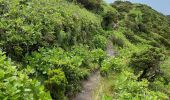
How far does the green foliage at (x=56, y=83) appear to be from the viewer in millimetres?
14548

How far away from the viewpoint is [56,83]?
1452cm

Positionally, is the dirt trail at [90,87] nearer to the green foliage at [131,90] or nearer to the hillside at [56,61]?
the hillside at [56,61]

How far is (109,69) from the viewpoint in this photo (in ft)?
73.8

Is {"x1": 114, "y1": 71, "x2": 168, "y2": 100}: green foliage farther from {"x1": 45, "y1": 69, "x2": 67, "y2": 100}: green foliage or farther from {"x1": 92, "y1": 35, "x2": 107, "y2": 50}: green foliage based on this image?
{"x1": 92, "y1": 35, "x2": 107, "y2": 50}: green foliage

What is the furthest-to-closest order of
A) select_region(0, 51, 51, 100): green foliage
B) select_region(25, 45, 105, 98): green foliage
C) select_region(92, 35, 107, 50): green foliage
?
Result: select_region(92, 35, 107, 50): green foliage → select_region(25, 45, 105, 98): green foliage → select_region(0, 51, 51, 100): green foliage

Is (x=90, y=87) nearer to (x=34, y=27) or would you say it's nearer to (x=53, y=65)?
(x=53, y=65)

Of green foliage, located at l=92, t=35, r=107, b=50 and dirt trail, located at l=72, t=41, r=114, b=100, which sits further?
green foliage, located at l=92, t=35, r=107, b=50

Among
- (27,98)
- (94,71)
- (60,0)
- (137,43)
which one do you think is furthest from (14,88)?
(137,43)

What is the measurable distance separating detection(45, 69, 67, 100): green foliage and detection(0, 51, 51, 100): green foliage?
449 centimetres

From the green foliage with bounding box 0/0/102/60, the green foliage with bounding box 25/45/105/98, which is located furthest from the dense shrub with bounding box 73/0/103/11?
the green foliage with bounding box 25/45/105/98

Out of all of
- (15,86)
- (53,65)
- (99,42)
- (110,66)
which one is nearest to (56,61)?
(53,65)

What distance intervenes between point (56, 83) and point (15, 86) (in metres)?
5.71

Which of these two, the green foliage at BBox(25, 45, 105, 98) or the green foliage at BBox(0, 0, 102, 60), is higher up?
the green foliage at BBox(0, 0, 102, 60)

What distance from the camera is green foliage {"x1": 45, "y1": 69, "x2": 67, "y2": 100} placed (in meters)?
14.5
